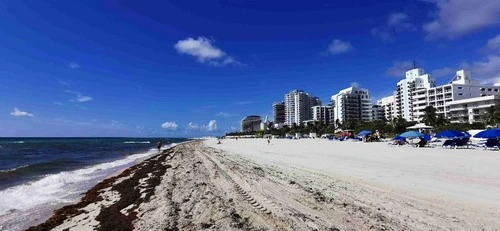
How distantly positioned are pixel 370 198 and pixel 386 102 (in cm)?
16447

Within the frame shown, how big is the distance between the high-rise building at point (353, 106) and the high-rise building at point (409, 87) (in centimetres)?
2324

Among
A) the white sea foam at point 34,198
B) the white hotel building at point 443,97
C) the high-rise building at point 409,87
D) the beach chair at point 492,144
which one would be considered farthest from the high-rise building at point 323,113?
the white sea foam at point 34,198

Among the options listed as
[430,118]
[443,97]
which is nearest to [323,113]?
[443,97]

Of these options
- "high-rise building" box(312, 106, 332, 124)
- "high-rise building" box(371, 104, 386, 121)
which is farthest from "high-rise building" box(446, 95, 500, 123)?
"high-rise building" box(312, 106, 332, 124)

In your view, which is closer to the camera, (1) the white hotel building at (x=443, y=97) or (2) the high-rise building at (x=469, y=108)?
(2) the high-rise building at (x=469, y=108)

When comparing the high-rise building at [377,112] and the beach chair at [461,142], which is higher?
the high-rise building at [377,112]

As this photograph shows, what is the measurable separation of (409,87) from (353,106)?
33314 millimetres

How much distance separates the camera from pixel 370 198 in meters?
8.80

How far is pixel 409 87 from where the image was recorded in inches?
5276

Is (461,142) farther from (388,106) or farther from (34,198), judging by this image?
(388,106)

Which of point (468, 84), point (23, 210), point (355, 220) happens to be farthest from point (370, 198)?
point (468, 84)

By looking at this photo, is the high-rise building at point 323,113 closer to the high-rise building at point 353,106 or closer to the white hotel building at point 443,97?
the high-rise building at point 353,106

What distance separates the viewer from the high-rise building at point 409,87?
131625mm

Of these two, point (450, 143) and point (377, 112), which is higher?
point (377, 112)
